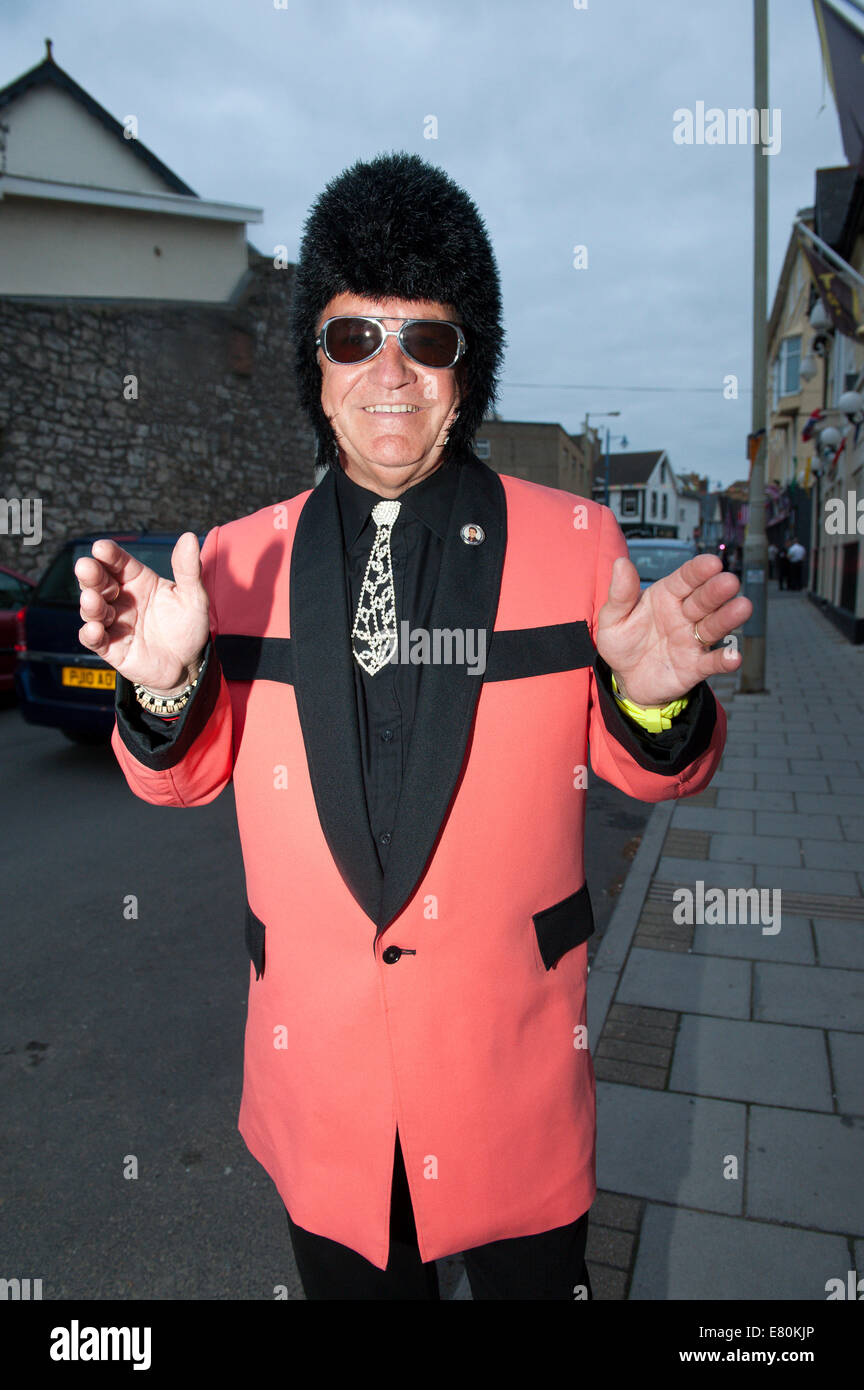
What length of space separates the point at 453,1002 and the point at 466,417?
1.07m

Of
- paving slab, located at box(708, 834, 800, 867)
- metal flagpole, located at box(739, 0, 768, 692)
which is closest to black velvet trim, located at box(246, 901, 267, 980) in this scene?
paving slab, located at box(708, 834, 800, 867)

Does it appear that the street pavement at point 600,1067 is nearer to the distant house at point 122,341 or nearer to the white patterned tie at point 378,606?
the white patterned tie at point 378,606

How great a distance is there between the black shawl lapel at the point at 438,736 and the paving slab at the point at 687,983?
7.70 feet

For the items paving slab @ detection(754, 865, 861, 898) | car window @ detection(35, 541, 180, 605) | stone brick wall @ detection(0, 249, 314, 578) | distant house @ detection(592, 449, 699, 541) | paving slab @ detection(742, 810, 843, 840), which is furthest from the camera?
distant house @ detection(592, 449, 699, 541)

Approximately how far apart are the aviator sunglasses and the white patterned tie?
26 centimetres

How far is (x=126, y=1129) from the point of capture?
2.78m

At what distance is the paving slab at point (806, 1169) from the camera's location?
2324 millimetres

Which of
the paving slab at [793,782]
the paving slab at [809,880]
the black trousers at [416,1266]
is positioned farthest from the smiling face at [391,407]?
the paving slab at [793,782]

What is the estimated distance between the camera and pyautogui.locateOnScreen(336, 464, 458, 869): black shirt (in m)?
1.46

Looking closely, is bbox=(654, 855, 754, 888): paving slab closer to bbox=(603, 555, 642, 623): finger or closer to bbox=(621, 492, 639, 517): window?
bbox=(603, 555, 642, 623): finger

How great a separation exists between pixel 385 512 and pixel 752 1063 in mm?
2366

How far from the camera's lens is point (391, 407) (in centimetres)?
157

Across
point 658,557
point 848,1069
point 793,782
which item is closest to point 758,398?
point 658,557
